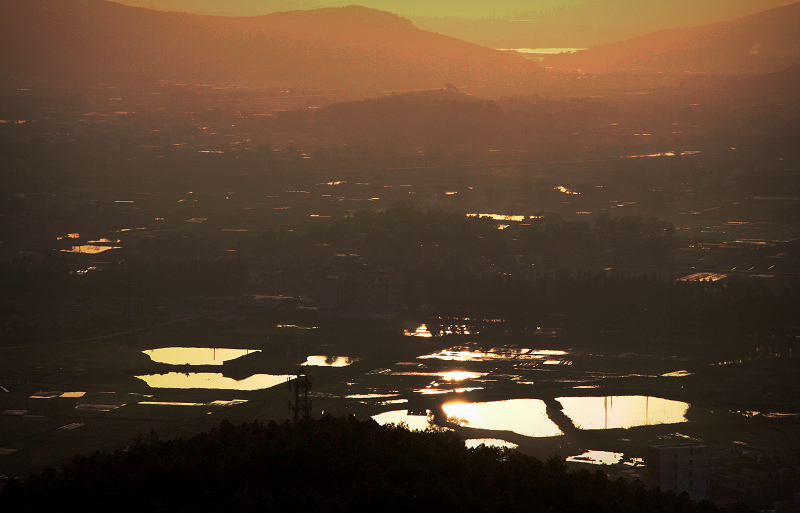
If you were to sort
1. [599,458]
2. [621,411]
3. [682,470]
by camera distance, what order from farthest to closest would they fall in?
[621,411] < [599,458] < [682,470]

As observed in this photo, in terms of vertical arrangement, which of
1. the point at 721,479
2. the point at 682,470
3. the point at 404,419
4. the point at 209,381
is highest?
the point at 209,381

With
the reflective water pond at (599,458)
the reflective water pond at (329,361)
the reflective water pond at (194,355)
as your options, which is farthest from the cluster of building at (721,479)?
the reflective water pond at (194,355)

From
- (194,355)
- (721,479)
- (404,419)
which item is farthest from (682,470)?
(194,355)

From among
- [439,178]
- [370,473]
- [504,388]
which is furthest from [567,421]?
[439,178]

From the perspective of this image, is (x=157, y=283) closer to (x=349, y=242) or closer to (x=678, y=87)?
(x=349, y=242)

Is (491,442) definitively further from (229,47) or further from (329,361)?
(229,47)

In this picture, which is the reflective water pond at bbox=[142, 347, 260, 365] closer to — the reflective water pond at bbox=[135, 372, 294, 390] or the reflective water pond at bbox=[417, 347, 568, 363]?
the reflective water pond at bbox=[135, 372, 294, 390]
